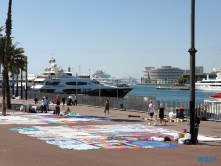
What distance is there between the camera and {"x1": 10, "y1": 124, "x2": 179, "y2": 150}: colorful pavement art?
15242mm

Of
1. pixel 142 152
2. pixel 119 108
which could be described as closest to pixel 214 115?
pixel 119 108

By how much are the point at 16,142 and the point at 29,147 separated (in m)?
1.41

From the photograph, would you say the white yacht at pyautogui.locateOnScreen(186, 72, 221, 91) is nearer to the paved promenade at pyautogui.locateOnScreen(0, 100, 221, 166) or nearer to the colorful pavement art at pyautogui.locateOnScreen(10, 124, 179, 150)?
the colorful pavement art at pyautogui.locateOnScreen(10, 124, 179, 150)

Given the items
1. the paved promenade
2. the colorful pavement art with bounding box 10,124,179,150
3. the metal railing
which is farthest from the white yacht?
the paved promenade

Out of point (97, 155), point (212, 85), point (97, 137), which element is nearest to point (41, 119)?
point (97, 137)

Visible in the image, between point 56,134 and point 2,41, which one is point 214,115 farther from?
point 2,41

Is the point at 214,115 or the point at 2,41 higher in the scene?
the point at 2,41

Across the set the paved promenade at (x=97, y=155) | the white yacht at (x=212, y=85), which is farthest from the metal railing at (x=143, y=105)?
the white yacht at (x=212, y=85)

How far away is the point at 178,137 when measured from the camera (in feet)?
55.1

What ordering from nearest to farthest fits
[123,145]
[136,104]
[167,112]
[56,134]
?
[123,145], [56,134], [167,112], [136,104]

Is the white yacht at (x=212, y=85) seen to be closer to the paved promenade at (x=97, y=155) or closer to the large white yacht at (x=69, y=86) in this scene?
the large white yacht at (x=69, y=86)

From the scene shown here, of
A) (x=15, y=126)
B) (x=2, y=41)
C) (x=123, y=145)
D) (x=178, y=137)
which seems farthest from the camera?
(x=2, y=41)

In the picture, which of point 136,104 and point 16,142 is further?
point 136,104

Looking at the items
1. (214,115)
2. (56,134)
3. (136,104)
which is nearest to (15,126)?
(56,134)
